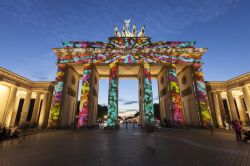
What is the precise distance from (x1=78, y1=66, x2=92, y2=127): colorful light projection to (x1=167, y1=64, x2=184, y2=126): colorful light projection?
48.8 ft

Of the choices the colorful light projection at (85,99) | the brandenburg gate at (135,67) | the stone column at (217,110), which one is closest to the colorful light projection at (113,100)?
the brandenburg gate at (135,67)

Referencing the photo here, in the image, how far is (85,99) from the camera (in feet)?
73.5

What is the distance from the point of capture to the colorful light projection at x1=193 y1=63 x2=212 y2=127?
2095 cm

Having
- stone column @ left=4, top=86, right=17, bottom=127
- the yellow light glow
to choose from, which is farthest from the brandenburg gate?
the yellow light glow

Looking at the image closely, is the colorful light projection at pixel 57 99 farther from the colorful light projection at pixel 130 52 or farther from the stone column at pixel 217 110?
the stone column at pixel 217 110

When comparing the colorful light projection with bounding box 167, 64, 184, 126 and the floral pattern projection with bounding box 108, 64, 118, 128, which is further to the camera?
the floral pattern projection with bounding box 108, 64, 118, 128

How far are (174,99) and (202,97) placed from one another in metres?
4.74

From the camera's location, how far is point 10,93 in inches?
898

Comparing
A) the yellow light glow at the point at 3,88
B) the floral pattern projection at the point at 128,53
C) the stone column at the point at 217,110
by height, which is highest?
the floral pattern projection at the point at 128,53

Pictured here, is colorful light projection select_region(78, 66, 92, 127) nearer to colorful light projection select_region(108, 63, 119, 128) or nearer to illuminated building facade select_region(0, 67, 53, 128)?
colorful light projection select_region(108, 63, 119, 128)

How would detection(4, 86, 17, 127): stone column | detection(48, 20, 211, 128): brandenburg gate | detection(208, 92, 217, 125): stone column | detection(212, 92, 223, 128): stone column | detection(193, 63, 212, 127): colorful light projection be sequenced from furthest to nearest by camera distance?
detection(208, 92, 217, 125): stone column < detection(212, 92, 223, 128): stone column < detection(48, 20, 211, 128): brandenburg gate < detection(4, 86, 17, 127): stone column < detection(193, 63, 212, 127): colorful light projection

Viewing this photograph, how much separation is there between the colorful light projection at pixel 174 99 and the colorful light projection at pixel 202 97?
3314 millimetres

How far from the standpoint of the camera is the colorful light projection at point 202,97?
21.0 metres

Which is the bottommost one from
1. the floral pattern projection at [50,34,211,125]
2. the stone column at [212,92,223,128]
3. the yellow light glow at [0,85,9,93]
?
the stone column at [212,92,223,128]
